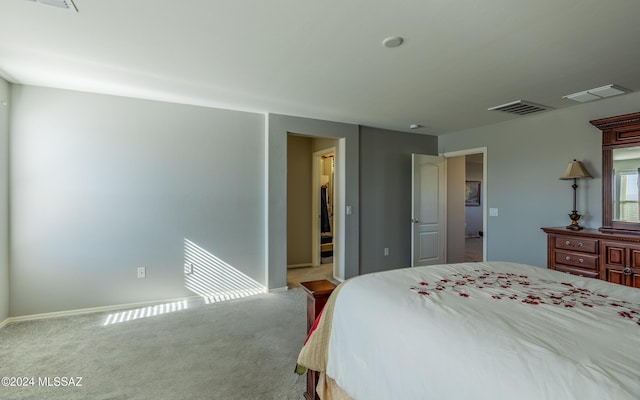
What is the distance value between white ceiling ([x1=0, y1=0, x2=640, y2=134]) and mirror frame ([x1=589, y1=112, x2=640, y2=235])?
14.4 inches

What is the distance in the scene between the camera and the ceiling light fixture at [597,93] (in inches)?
115

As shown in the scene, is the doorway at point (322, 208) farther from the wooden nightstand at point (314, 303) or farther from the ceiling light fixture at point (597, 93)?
the wooden nightstand at point (314, 303)

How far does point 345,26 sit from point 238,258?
292 centimetres

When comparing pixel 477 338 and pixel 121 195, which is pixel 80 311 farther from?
pixel 477 338

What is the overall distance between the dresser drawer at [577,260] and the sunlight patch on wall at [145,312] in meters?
4.06

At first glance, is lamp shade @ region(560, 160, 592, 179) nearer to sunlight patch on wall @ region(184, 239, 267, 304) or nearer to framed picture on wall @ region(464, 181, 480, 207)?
sunlight patch on wall @ region(184, 239, 267, 304)

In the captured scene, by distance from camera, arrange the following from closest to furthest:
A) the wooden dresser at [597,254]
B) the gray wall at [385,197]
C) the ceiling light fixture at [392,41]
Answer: the ceiling light fixture at [392,41] < the wooden dresser at [597,254] < the gray wall at [385,197]

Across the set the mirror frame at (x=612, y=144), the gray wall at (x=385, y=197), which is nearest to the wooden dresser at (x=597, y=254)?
the mirror frame at (x=612, y=144)

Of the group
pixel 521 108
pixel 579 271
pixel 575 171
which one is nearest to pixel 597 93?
pixel 521 108

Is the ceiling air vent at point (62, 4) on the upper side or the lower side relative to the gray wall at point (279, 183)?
upper

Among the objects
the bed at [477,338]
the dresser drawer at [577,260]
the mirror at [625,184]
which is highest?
the mirror at [625,184]

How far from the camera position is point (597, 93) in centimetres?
306

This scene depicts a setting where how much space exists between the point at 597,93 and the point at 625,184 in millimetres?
968

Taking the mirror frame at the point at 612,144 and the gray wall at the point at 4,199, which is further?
the mirror frame at the point at 612,144
